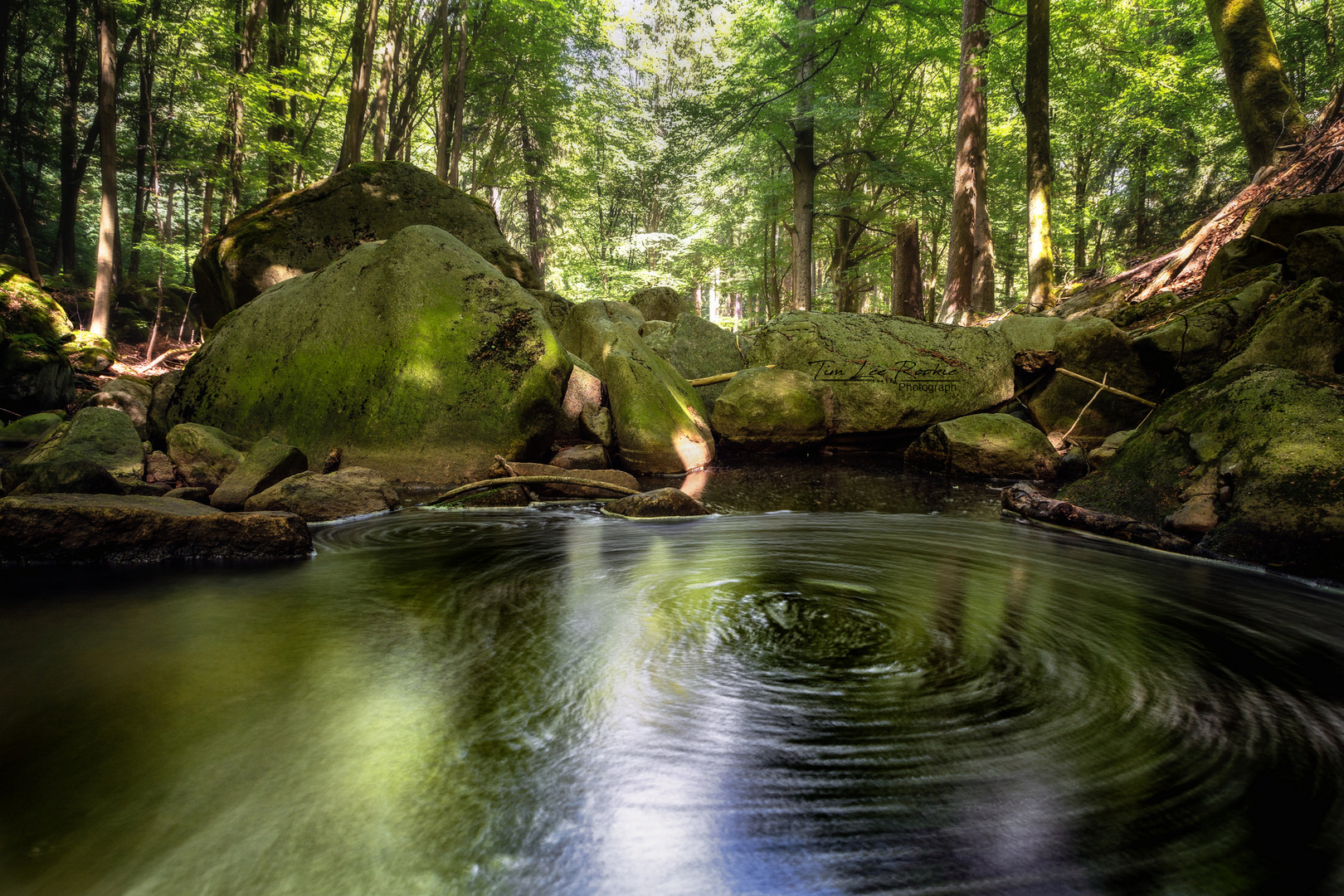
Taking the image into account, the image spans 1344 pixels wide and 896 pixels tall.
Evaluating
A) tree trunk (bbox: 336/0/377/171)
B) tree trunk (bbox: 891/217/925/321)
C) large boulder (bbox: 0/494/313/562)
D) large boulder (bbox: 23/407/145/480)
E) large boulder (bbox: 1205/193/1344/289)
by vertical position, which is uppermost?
tree trunk (bbox: 336/0/377/171)

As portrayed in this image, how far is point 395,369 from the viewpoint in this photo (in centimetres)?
721

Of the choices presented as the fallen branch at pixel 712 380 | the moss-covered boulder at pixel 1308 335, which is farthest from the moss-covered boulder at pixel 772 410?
the moss-covered boulder at pixel 1308 335

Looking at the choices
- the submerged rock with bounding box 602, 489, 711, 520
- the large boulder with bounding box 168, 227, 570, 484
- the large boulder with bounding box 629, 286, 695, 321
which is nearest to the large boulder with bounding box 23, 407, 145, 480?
the large boulder with bounding box 168, 227, 570, 484

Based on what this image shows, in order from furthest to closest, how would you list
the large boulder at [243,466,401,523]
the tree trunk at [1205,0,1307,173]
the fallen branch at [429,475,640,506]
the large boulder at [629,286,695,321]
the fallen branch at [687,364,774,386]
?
1. the large boulder at [629,286,695,321]
2. the fallen branch at [687,364,774,386]
3. the tree trunk at [1205,0,1307,173]
4. the fallen branch at [429,475,640,506]
5. the large boulder at [243,466,401,523]

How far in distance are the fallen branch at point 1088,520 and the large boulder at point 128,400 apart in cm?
1038

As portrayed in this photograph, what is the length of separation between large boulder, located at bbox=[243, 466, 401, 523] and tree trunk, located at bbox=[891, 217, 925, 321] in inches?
569

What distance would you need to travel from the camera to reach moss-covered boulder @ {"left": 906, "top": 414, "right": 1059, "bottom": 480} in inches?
310

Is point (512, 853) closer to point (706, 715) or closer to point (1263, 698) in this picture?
point (706, 715)

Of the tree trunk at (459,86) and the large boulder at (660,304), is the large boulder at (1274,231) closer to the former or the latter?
the large boulder at (660,304)

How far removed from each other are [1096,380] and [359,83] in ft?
45.4

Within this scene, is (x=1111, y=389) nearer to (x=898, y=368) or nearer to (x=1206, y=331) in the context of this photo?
(x=1206, y=331)

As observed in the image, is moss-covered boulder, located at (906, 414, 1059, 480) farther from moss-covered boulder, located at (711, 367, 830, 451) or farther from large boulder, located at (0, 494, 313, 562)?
large boulder, located at (0, 494, 313, 562)

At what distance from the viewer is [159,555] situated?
382cm

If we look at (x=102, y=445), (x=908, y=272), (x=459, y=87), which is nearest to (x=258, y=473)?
(x=102, y=445)
